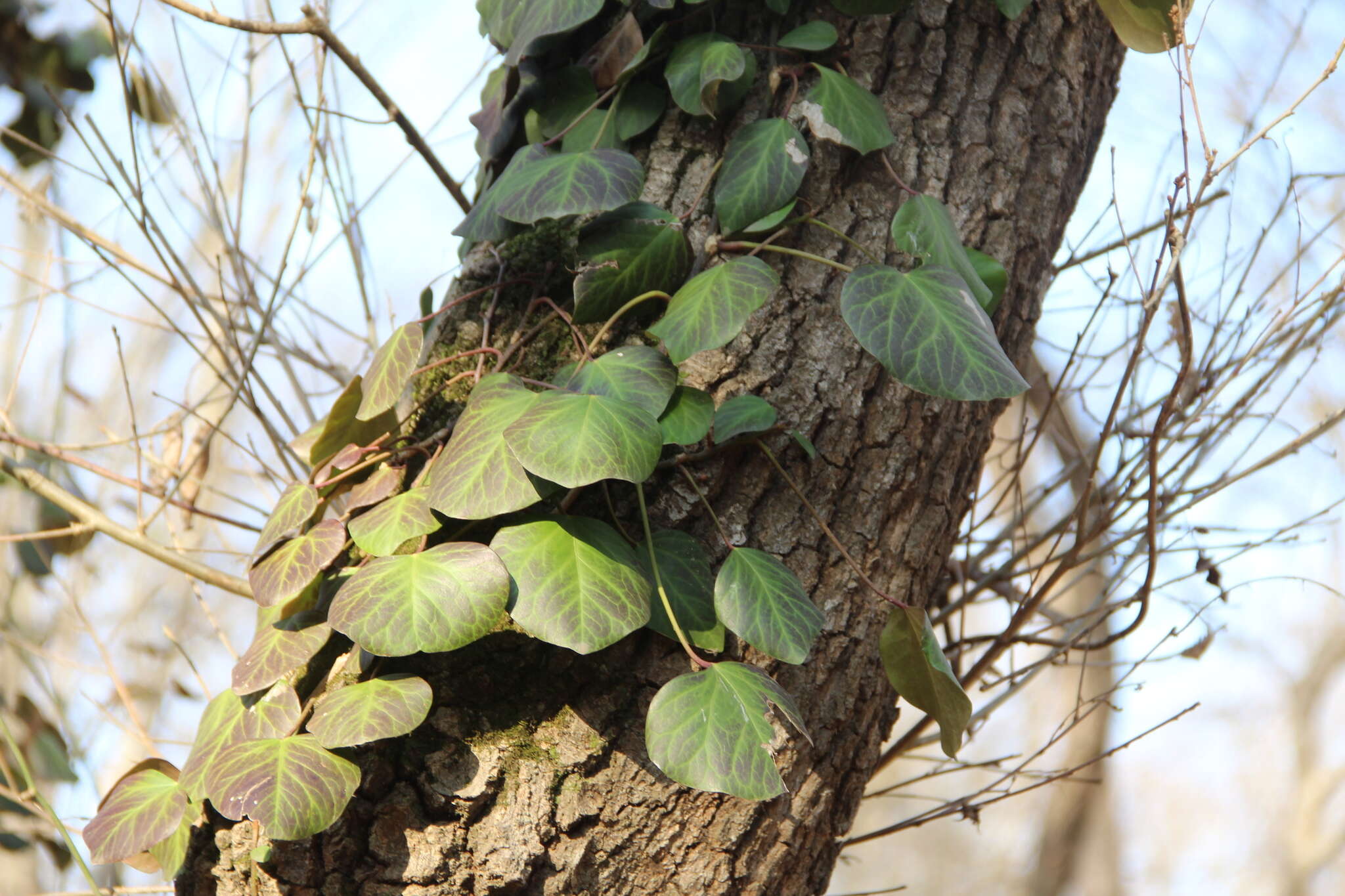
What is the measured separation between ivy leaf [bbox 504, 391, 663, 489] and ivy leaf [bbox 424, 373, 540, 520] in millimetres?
32

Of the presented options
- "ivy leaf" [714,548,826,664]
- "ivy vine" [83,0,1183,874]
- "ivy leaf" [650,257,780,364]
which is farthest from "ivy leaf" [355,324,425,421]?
"ivy leaf" [714,548,826,664]

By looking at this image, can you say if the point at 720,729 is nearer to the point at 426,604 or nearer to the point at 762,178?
the point at 426,604

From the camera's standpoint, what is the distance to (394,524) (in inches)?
29.0

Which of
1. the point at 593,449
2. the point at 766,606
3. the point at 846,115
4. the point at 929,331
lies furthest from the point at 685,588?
the point at 846,115

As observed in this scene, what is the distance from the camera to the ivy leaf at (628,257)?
804mm

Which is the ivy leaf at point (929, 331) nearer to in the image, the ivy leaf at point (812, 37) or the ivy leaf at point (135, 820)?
the ivy leaf at point (812, 37)

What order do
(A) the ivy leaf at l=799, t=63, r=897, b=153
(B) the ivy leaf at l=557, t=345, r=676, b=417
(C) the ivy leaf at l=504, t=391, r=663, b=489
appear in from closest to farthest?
(C) the ivy leaf at l=504, t=391, r=663, b=489
(B) the ivy leaf at l=557, t=345, r=676, b=417
(A) the ivy leaf at l=799, t=63, r=897, b=153

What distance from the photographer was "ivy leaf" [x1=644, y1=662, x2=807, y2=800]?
0.64m

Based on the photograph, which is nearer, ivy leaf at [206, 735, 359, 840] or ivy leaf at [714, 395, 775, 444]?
ivy leaf at [206, 735, 359, 840]

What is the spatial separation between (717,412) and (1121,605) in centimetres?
64

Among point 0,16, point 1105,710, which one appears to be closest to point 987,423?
point 0,16

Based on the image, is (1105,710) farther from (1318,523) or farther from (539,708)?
(539,708)

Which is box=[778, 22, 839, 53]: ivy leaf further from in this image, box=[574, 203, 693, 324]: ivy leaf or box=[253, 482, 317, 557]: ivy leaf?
box=[253, 482, 317, 557]: ivy leaf

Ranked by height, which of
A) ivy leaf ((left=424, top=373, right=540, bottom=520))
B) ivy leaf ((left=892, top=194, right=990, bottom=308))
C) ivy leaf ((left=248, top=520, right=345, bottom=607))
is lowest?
ivy leaf ((left=248, top=520, right=345, bottom=607))
